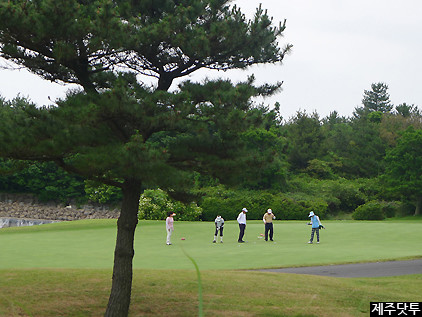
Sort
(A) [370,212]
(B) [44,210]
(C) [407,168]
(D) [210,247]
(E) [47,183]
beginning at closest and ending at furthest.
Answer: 1. (D) [210,247]
2. (A) [370,212]
3. (C) [407,168]
4. (E) [47,183]
5. (B) [44,210]

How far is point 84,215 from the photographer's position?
173 ft

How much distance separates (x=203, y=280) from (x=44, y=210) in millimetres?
42697

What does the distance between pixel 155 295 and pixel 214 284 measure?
5.63 ft

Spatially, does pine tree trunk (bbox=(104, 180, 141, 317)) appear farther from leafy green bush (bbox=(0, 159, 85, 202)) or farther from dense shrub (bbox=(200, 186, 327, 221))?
leafy green bush (bbox=(0, 159, 85, 202))

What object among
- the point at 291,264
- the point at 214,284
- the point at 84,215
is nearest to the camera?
the point at 214,284

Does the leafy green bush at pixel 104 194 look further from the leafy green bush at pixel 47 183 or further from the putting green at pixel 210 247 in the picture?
the putting green at pixel 210 247

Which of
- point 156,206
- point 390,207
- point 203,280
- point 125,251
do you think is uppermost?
point 390,207

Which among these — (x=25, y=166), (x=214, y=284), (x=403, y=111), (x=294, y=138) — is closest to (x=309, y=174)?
(x=294, y=138)

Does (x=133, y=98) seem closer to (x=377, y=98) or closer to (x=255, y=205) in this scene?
(x=255, y=205)

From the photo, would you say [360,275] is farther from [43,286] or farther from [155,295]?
[43,286]

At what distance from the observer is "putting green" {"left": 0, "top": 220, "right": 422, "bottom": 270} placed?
60.8ft

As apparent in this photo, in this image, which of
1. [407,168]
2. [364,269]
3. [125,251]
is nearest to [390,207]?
[407,168]

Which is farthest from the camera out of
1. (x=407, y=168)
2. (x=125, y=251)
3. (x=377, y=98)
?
(x=377, y=98)

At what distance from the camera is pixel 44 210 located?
52.9m
